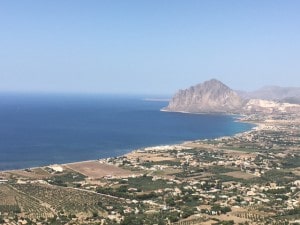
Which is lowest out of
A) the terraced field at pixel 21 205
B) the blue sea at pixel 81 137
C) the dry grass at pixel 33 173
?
the dry grass at pixel 33 173

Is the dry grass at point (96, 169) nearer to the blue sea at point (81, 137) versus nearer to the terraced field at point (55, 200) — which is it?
→ the blue sea at point (81, 137)

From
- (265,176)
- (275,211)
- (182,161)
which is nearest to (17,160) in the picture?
(182,161)

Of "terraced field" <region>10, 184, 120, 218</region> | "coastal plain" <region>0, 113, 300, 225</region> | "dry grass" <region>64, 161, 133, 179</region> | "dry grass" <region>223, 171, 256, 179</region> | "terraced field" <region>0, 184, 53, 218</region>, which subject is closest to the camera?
"coastal plain" <region>0, 113, 300, 225</region>

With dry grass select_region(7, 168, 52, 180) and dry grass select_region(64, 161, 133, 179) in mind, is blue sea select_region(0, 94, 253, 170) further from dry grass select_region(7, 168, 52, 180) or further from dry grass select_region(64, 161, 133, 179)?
dry grass select_region(64, 161, 133, 179)

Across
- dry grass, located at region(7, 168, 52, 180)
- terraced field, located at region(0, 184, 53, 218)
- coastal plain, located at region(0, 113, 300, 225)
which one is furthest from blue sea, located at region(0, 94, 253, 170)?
terraced field, located at region(0, 184, 53, 218)

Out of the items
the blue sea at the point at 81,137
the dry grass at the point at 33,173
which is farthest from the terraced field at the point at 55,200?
the blue sea at the point at 81,137

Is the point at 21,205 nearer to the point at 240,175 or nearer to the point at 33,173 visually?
the point at 33,173

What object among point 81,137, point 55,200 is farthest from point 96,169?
point 81,137

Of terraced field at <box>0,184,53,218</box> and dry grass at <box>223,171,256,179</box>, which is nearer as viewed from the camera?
terraced field at <box>0,184,53,218</box>

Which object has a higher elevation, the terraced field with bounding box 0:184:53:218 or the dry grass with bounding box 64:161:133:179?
the terraced field with bounding box 0:184:53:218
